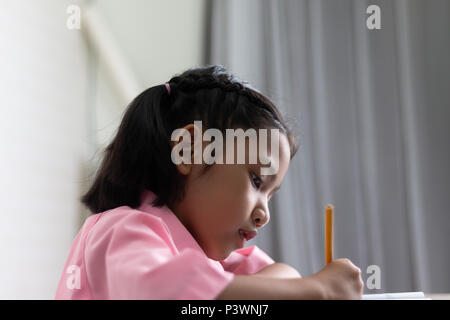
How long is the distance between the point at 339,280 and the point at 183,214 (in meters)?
0.23

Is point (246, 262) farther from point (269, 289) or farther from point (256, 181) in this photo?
point (269, 289)

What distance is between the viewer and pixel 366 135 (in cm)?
124

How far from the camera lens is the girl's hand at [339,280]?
47 centimetres

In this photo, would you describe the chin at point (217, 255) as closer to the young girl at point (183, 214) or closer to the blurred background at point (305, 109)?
the young girl at point (183, 214)

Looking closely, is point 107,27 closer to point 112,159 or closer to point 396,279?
point 112,159

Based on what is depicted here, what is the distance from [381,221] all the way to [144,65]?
774mm

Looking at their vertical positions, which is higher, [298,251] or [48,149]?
[48,149]

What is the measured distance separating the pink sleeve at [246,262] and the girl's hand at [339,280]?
0.22 metres

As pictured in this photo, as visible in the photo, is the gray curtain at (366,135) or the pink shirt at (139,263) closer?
the pink shirt at (139,263)

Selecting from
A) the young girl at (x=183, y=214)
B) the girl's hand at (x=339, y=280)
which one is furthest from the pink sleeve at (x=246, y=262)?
the girl's hand at (x=339, y=280)

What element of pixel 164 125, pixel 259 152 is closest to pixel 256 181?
pixel 259 152

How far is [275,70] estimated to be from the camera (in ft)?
4.40

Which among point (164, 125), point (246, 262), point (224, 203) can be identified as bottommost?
point (246, 262)
